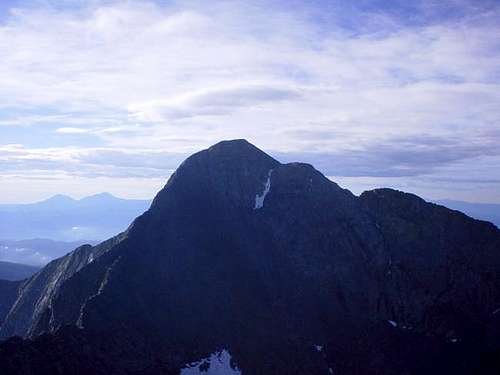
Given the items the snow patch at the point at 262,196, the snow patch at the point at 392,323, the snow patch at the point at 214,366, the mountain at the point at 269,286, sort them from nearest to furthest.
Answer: the snow patch at the point at 214,366
the mountain at the point at 269,286
the snow patch at the point at 392,323
the snow patch at the point at 262,196

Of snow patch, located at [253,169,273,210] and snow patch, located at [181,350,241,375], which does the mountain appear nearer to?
snow patch, located at [181,350,241,375]

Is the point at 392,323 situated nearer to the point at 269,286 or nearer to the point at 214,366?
the point at 269,286

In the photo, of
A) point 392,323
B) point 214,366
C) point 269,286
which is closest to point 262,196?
point 269,286

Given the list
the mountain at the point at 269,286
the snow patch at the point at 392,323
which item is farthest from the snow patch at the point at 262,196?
the snow patch at the point at 392,323

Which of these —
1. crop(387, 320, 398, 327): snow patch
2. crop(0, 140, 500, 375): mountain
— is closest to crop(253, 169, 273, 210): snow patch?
crop(0, 140, 500, 375): mountain

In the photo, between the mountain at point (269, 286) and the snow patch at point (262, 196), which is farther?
the snow patch at point (262, 196)

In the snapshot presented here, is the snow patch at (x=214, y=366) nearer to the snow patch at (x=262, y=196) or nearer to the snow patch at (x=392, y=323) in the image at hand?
the snow patch at (x=392, y=323)
